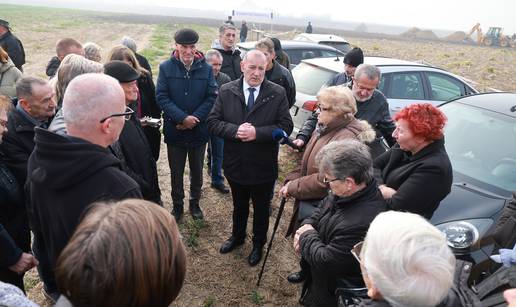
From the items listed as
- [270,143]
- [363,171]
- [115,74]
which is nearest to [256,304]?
[270,143]

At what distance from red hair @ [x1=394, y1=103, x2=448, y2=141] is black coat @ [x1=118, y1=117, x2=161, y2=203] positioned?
6.82 feet

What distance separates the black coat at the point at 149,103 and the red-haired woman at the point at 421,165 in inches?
105

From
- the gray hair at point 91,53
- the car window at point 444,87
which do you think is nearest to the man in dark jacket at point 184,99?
the gray hair at point 91,53

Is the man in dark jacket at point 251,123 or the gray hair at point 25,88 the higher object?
the gray hair at point 25,88

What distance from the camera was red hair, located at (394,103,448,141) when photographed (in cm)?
269

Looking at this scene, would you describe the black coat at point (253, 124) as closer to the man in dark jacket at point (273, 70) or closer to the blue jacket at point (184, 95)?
the blue jacket at point (184, 95)

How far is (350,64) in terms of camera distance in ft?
17.1

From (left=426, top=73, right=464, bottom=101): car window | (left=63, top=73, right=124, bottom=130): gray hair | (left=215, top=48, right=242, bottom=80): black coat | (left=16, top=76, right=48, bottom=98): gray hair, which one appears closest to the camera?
(left=63, top=73, right=124, bottom=130): gray hair

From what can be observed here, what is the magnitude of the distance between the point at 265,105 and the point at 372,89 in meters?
1.25

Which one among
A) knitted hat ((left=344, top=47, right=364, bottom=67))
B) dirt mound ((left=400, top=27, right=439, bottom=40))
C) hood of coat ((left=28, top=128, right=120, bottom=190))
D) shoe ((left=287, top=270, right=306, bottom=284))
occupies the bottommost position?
shoe ((left=287, top=270, right=306, bottom=284))

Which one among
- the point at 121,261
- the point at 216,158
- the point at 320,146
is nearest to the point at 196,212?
the point at 216,158

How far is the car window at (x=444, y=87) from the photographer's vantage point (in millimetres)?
7141

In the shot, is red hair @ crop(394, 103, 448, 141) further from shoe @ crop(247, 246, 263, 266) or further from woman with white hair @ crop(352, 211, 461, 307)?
shoe @ crop(247, 246, 263, 266)

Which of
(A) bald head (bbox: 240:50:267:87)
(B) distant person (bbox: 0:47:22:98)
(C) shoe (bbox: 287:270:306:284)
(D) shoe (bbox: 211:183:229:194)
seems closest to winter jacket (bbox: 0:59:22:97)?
(B) distant person (bbox: 0:47:22:98)
